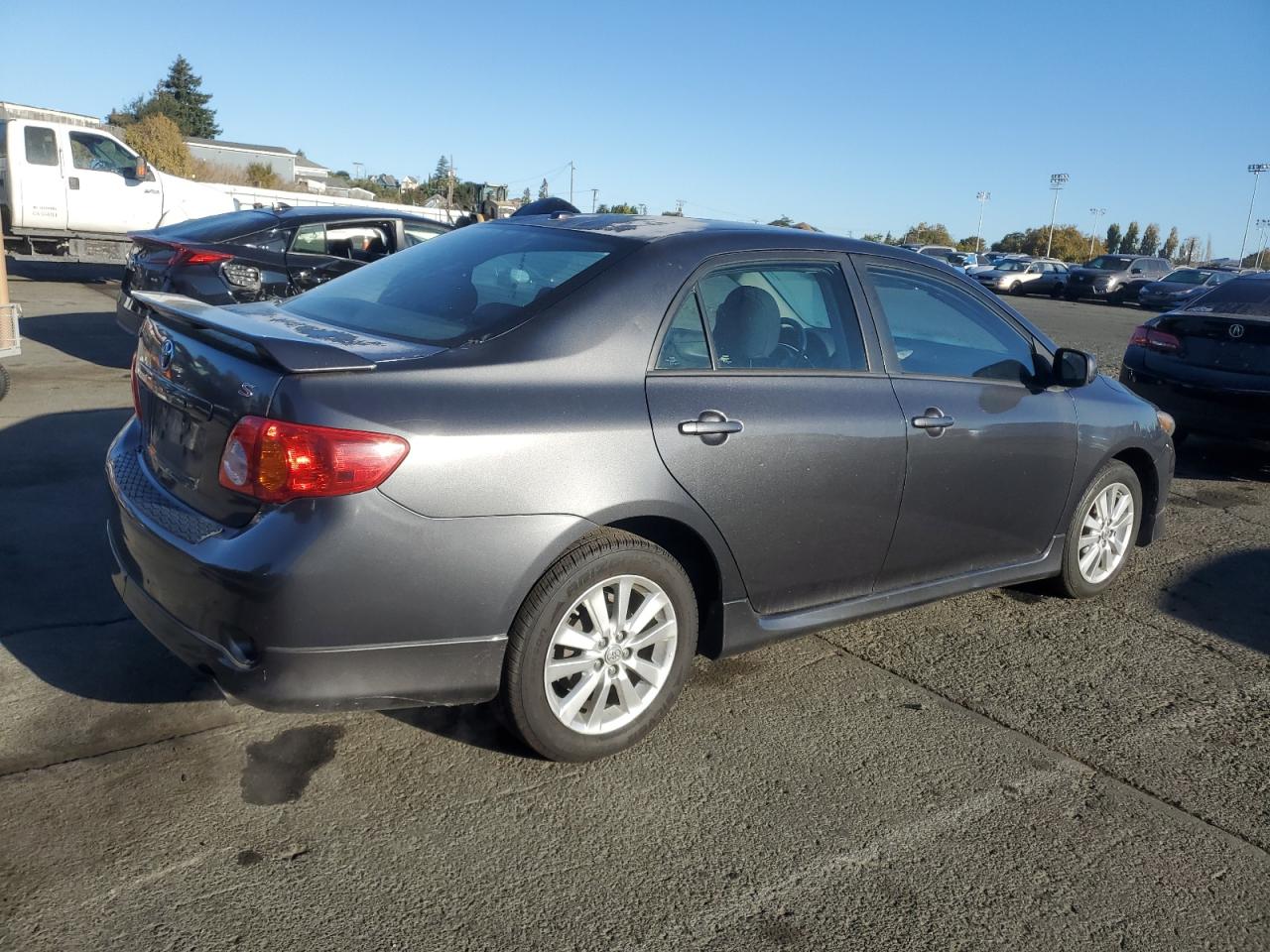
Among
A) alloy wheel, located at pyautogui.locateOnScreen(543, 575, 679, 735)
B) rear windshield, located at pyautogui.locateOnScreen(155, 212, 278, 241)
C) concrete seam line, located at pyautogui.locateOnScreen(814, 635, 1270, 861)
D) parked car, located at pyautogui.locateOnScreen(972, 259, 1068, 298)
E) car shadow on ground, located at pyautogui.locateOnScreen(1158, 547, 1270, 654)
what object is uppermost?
rear windshield, located at pyautogui.locateOnScreen(155, 212, 278, 241)

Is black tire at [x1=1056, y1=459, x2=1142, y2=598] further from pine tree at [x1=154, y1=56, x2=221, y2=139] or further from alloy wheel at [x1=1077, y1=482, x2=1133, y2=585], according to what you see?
pine tree at [x1=154, y1=56, x2=221, y2=139]

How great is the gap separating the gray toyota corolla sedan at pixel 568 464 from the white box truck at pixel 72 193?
12635 millimetres

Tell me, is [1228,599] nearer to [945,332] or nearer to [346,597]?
[945,332]

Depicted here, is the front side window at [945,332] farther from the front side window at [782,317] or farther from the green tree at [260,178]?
the green tree at [260,178]

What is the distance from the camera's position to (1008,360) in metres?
4.51

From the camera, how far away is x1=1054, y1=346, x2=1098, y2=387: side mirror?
Answer: 452 cm

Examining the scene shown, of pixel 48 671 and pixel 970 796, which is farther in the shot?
pixel 48 671

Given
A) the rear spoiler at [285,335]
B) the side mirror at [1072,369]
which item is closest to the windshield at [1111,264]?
the side mirror at [1072,369]

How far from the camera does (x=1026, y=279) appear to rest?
42.3 m

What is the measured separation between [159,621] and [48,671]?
34.4 inches

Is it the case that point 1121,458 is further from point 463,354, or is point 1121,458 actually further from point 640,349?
point 463,354

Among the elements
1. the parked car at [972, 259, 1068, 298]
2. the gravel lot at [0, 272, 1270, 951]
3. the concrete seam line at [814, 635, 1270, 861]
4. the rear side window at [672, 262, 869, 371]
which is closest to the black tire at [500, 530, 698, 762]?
the gravel lot at [0, 272, 1270, 951]

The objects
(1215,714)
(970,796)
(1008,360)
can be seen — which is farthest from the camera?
(1008,360)

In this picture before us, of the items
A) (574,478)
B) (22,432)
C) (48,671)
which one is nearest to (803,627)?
(574,478)
